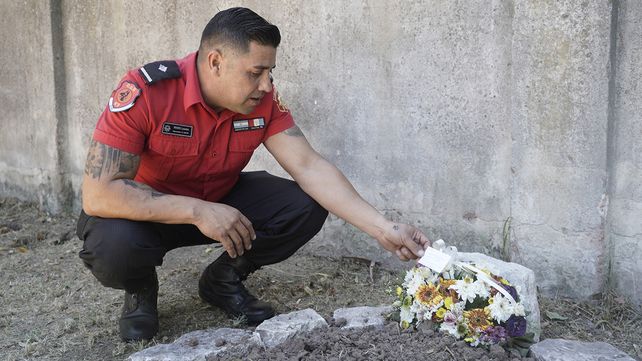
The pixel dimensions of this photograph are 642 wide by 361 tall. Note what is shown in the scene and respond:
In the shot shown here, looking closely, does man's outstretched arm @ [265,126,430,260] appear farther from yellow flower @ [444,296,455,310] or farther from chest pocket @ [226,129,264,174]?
yellow flower @ [444,296,455,310]

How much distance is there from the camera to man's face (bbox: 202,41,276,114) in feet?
10.7

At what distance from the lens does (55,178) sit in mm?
5742

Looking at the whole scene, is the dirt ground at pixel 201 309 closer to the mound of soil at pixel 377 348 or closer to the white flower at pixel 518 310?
the mound of soil at pixel 377 348

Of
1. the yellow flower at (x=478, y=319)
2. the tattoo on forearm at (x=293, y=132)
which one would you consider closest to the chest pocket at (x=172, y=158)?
the tattoo on forearm at (x=293, y=132)

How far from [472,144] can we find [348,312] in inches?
46.6

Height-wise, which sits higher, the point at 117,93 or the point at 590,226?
the point at 117,93

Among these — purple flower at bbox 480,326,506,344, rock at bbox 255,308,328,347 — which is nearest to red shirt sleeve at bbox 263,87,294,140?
Result: rock at bbox 255,308,328,347

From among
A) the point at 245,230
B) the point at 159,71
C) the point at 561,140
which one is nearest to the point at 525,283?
the point at 561,140

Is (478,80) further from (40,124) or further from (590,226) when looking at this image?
(40,124)

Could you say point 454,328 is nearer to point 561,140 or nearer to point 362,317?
point 362,317

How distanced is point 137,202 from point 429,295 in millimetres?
1181

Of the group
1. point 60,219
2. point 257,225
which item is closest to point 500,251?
point 257,225

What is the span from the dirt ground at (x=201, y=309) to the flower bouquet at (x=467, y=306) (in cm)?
6

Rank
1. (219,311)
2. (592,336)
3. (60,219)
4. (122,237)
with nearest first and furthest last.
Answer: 1. (122,237)
2. (592,336)
3. (219,311)
4. (60,219)
